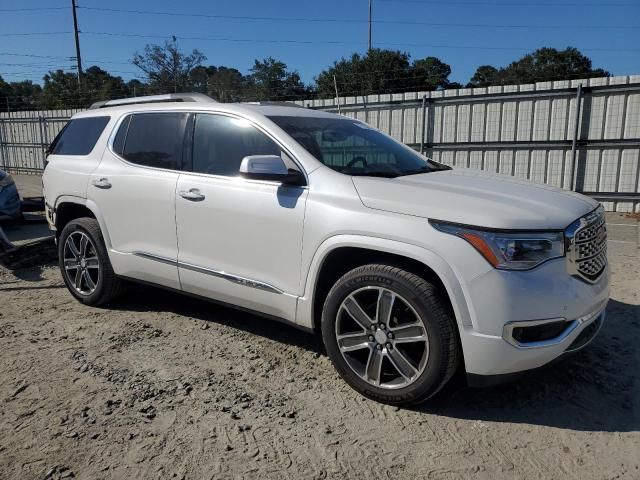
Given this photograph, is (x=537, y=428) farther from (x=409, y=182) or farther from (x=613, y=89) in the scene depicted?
(x=613, y=89)

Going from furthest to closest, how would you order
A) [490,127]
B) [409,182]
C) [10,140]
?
[10,140], [490,127], [409,182]

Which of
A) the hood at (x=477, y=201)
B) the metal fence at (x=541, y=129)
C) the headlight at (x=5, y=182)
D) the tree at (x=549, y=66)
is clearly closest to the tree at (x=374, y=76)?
the tree at (x=549, y=66)

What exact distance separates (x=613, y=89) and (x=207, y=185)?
9.03 m

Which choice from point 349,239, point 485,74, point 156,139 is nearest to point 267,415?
point 349,239

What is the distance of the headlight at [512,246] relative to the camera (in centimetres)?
262

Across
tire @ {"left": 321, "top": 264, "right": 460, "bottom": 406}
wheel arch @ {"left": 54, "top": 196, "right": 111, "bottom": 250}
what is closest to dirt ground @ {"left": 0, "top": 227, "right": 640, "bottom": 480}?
tire @ {"left": 321, "top": 264, "right": 460, "bottom": 406}

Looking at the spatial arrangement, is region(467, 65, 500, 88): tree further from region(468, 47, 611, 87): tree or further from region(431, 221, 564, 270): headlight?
region(431, 221, 564, 270): headlight

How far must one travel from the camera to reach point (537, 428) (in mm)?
2822

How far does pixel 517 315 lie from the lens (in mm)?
2604

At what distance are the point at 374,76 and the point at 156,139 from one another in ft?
79.1

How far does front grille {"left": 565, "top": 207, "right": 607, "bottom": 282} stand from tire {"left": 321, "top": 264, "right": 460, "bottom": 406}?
0.74m

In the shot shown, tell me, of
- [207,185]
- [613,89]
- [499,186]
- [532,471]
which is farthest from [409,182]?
[613,89]

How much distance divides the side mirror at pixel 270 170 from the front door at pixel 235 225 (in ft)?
0.24

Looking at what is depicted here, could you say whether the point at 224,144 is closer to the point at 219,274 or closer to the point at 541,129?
the point at 219,274
